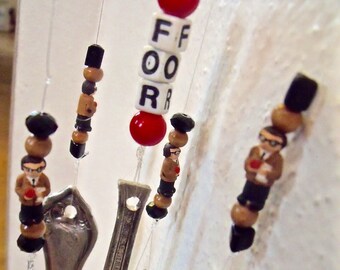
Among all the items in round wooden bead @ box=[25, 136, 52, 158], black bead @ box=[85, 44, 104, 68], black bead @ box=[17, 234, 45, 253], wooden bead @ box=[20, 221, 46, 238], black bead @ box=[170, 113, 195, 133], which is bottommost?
black bead @ box=[17, 234, 45, 253]

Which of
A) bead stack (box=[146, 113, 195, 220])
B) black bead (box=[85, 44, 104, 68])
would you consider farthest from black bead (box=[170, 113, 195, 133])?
black bead (box=[85, 44, 104, 68])

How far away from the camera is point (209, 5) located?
401mm

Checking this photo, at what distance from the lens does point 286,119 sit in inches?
9.0

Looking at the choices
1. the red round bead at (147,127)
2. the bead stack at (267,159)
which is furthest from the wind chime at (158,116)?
the bead stack at (267,159)

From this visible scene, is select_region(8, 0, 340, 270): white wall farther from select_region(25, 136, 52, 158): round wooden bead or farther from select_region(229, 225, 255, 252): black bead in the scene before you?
select_region(25, 136, 52, 158): round wooden bead

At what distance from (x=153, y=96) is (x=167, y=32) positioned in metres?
0.05

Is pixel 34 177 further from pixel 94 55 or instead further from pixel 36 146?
pixel 94 55

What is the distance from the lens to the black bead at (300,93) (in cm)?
22

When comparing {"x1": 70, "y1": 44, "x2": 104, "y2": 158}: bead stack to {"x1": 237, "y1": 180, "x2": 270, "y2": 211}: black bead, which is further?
{"x1": 70, "y1": 44, "x2": 104, "y2": 158}: bead stack

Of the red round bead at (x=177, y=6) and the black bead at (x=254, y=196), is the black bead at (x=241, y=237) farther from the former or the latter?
the red round bead at (x=177, y=6)

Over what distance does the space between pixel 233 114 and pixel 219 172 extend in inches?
1.9

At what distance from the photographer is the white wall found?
224 mm

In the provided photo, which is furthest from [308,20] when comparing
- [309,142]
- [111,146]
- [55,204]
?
[111,146]

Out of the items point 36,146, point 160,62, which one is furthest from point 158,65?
point 36,146
